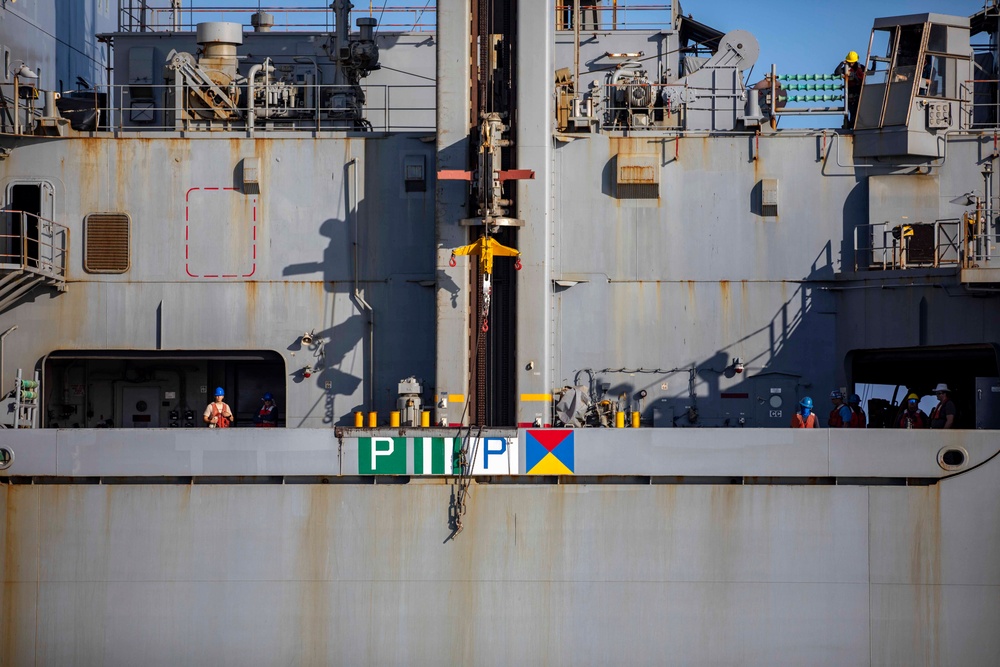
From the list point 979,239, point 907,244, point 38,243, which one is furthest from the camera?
point 38,243

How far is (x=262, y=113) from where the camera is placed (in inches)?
686

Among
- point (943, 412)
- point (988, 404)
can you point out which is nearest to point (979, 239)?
point (988, 404)

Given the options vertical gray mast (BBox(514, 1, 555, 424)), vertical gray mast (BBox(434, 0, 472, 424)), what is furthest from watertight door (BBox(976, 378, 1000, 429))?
vertical gray mast (BBox(434, 0, 472, 424))

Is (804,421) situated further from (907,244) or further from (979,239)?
(979,239)

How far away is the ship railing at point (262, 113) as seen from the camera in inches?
679

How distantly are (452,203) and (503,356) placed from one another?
2.18 meters

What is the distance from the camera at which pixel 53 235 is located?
16859 millimetres

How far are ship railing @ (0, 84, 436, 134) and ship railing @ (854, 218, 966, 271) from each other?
674cm

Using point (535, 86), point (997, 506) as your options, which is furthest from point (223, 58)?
point (997, 506)

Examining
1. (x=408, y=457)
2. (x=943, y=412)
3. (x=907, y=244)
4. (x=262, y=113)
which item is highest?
(x=262, y=113)

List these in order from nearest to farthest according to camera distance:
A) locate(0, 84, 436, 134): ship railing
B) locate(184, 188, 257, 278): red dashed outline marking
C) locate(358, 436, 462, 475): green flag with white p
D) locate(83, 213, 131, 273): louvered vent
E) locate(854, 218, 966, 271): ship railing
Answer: locate(358, 436, 462, 475): green flag with white p, locate(854, 218, 966, 271): ship railing, locate(184, 188, 257, 278): red dashed outline marking, locate(83, 213, 131, 273): louvered vent, locate(0, 84, 436, 134): ship railing

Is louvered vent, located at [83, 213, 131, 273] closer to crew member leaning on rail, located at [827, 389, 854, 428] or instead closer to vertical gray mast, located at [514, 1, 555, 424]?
vertical gray mast, located at [514, 1, 555, 424]

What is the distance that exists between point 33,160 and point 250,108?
3156 mm

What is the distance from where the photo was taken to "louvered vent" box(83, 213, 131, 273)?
16766 millimetres
